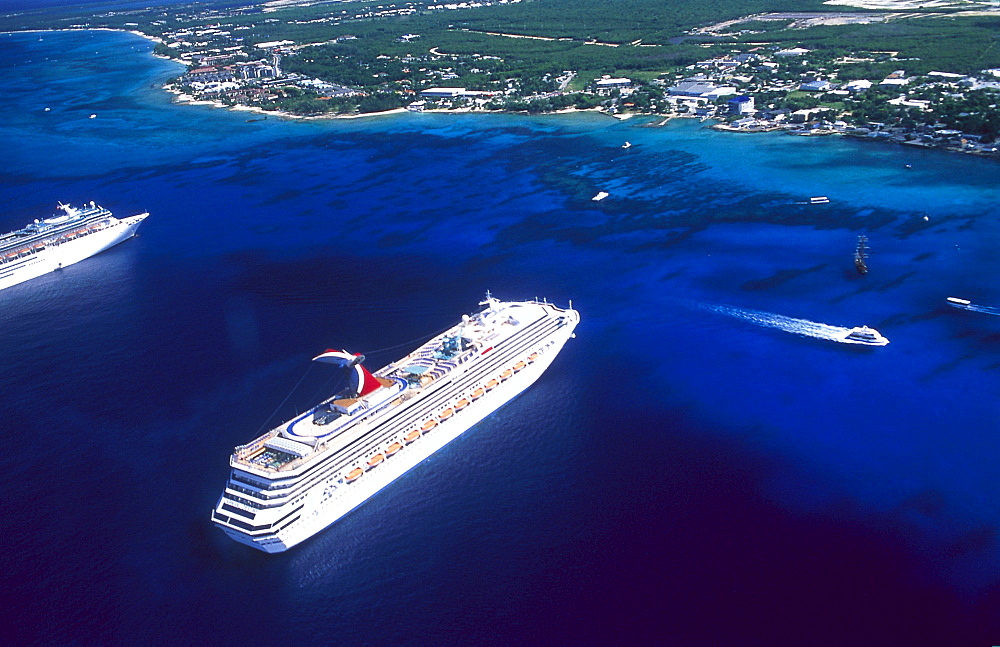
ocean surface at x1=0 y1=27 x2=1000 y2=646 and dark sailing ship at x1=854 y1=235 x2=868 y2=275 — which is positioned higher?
dark sailing ship at x1=854 y1=235 x2=868 y2=275

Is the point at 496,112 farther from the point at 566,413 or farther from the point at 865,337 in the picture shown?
the point at 566,413

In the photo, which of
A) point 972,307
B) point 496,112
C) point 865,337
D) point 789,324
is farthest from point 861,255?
point 496,112

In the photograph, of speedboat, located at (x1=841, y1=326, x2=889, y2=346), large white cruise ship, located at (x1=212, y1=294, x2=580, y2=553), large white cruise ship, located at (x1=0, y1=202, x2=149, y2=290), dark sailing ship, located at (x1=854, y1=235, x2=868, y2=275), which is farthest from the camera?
large white cruise ship, located at (x1=0, y1=202, x2=149, y2=290)

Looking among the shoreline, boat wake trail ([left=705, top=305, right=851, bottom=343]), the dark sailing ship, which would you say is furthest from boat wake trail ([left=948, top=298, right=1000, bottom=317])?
the shoreline

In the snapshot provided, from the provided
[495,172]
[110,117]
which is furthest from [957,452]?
[110,117]

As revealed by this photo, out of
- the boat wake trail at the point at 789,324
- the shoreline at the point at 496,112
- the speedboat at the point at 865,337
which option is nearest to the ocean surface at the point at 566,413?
the boat wake trail at the point at 789,324

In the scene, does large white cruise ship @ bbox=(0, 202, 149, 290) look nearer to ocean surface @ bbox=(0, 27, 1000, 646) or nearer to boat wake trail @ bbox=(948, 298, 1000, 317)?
ocean surface @ bbox=(0, 27, 1000, 646)

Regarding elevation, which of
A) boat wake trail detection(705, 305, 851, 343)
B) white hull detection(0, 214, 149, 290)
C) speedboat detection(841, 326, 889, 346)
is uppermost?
speedboat detection(841, 326, 889, 346)
